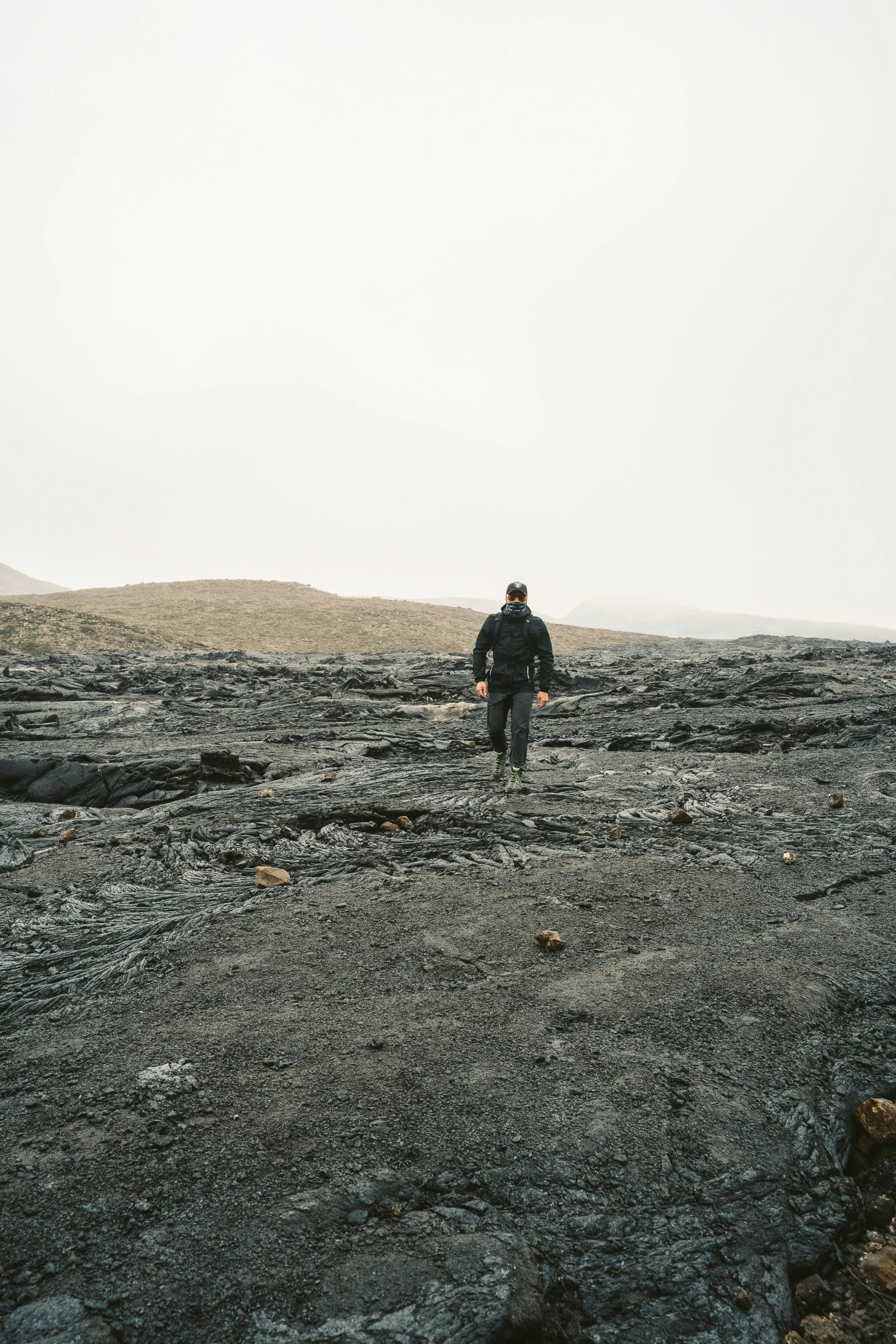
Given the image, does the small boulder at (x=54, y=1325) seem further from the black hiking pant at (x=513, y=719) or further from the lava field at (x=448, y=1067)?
the black hiking pant at (x=513, y=719)

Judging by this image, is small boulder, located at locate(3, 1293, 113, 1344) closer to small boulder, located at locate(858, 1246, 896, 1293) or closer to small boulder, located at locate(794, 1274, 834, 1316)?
small boulder, located at locate(794, 1274, 834, 1316)

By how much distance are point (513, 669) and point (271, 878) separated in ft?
14.5

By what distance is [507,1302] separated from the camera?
214cm

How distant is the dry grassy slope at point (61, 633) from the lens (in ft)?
100

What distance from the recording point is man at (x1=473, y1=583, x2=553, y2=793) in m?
8.72

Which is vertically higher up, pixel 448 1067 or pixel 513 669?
pixel 513 669

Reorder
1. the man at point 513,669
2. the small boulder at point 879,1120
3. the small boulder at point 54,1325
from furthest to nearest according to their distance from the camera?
the man at point 513,669
the small boulder at point 879,1120
the small boulder at point 54,1325

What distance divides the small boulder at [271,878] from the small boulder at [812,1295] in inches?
168

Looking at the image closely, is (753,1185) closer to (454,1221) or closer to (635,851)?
(454,1221)

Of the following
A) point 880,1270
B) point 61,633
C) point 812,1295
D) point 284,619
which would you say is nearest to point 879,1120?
point 880,1270

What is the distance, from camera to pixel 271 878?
5676 millimetres

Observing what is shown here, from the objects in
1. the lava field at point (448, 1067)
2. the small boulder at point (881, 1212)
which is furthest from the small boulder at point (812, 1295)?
the small boulder at point (881, 1212)

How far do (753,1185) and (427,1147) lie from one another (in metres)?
1.31

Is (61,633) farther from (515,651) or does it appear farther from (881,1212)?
(881,1212)
